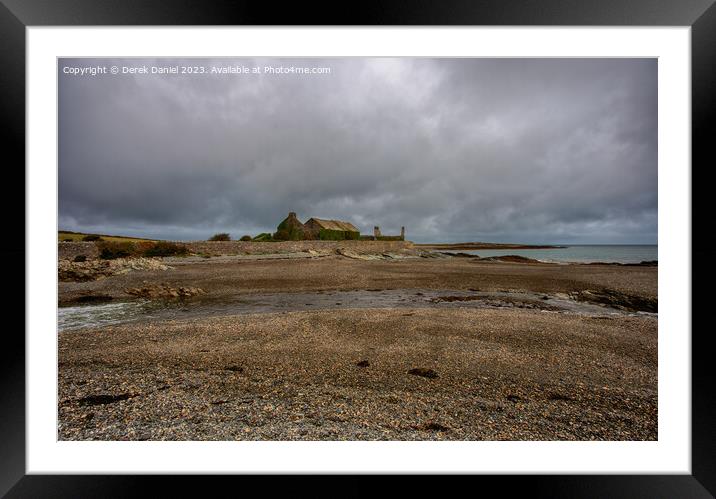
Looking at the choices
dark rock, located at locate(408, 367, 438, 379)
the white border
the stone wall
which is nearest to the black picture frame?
the white border

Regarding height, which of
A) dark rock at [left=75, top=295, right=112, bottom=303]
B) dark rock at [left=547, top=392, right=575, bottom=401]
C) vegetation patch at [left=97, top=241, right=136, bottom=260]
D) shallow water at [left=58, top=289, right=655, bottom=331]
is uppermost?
vegetation patch at [left=97, top=241, right=136, bottom=260]

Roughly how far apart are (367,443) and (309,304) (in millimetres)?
3899

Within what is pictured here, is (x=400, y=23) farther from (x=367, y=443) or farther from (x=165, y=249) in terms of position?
(x=165, y=249)

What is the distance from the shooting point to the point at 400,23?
1701 mm

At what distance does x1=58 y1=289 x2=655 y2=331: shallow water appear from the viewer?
452cm

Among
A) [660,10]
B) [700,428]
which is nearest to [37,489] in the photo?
[700,428]

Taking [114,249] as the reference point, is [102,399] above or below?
below

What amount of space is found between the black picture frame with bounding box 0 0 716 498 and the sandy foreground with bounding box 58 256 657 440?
0.95 ft

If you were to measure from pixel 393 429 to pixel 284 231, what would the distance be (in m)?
17.8

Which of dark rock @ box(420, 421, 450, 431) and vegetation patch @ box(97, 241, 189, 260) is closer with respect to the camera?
dark rock @ box(420, 421, 450, 431)

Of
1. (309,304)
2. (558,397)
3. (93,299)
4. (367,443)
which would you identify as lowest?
(367,443)

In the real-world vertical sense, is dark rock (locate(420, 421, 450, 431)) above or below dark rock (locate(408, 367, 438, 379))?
below

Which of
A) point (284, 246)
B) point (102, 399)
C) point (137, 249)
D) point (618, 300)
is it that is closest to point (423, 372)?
point (102, 399)

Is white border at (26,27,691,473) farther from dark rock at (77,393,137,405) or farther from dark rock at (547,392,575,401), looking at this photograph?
dark rock at (547,392,575,401)
